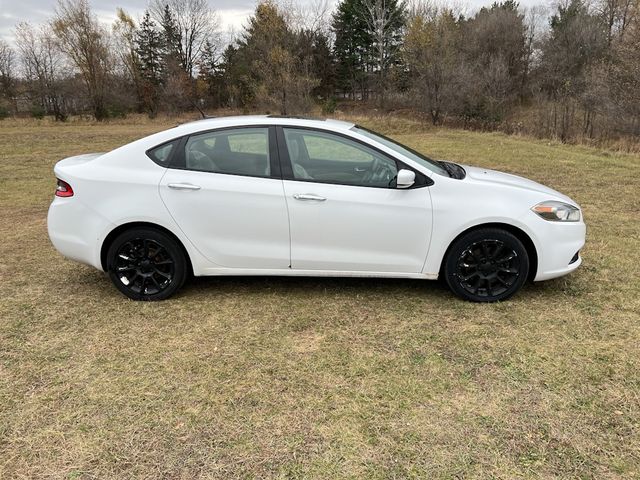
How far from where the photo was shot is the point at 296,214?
3.66 m

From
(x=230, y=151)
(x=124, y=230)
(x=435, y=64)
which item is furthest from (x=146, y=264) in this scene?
(x=435, y=64)

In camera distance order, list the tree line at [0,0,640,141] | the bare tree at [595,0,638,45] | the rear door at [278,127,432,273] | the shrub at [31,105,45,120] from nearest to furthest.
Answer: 1. the rear door at [278,127,432,273]
2. the tree line at [0,0,640,141]
3. the bare tree at [595,0,638,45]
4. the shrub at [31,105,45,120]

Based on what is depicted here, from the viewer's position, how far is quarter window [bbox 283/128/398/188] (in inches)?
146

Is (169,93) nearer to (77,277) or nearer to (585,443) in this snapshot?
(77,277)

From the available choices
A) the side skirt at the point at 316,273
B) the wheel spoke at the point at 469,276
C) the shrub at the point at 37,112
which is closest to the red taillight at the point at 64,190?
the side skirt at the point at 316,273

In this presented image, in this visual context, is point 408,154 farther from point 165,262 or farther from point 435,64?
point 435,64

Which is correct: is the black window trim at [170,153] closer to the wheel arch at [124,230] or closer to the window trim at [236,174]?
the window trim at [236,174]

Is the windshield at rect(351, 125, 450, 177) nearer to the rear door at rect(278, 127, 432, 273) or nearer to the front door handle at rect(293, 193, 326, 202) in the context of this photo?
the rear door at rect(278, 127, 432, 273)

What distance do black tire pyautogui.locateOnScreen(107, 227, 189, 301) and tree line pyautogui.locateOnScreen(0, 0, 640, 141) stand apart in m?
17.3

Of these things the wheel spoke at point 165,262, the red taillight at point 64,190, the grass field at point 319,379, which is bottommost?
the grass field at point 319,379

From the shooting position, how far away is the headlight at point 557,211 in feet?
12.0

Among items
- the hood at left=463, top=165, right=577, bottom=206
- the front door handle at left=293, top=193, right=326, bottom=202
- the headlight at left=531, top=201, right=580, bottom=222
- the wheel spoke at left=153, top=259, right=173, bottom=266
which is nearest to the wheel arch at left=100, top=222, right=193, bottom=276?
the wheel spoke at left=153, top=259, right=173, bottom=266

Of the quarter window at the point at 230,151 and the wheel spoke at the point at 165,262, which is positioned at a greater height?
the quarter window at the point at 230,151

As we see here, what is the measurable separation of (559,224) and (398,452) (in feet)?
7.96
